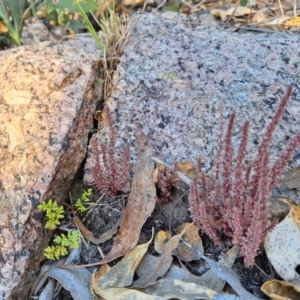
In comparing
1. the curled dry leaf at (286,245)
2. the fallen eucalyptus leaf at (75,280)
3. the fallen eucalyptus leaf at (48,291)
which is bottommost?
the fallen eucalyptus leaf at (48,291)

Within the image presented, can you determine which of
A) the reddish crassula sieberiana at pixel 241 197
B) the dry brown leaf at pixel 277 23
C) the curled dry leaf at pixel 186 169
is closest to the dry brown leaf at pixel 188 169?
the curled dry leaf at pixel 186 169

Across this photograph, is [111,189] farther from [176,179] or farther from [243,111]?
[243,111]

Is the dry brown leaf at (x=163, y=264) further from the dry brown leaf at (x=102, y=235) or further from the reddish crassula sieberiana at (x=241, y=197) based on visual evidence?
the dry brown leaf at (x=102, y=235)

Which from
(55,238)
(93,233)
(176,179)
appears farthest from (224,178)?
(55,238)

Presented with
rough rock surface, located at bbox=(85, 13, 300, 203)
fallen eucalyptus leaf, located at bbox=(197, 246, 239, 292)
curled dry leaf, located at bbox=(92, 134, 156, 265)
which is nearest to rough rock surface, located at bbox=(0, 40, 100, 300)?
rough rock surface, located at bbox=(85, 13, 300, 203)

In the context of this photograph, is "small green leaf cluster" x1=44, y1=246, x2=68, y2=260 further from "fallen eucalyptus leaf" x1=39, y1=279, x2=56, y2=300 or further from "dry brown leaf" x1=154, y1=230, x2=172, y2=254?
"dry brown leaf" x1=154, y1=230, x2=172, y2=254

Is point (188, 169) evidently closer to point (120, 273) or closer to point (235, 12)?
point (120, 273)
